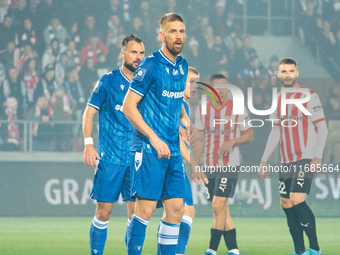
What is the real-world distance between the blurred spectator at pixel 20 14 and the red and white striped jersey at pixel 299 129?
26.8ft

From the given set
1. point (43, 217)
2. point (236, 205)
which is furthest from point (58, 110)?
point (236, 205)

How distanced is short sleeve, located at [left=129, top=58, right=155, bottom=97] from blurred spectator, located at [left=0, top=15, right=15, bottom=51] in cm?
883

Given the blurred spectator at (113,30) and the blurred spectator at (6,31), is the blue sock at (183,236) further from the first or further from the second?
the blurred spectator at (6,31)

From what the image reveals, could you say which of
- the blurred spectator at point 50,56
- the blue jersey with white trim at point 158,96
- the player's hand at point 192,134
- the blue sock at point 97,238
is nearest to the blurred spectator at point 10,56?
the blurred spectator at point 50,56

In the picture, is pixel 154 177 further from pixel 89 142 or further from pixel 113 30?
pixel 113 30

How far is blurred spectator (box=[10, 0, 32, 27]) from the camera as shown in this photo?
11719 millimetres

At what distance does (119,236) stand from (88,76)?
17.1 ft

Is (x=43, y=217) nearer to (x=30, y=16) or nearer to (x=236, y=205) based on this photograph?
(x=236, y=205)

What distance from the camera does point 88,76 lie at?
11.2m

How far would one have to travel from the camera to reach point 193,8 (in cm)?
1272

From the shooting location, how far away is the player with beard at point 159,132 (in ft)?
10.9

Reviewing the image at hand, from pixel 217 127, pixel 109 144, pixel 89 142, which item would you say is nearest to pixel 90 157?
pixel 89 142

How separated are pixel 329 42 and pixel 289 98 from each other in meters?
8.17

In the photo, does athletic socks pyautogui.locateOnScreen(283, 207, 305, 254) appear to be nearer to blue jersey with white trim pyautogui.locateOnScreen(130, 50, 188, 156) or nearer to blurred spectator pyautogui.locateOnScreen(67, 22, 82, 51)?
blue jersey with white trim pyautogui.locateOnScreen(130, 50, 188, 156)
